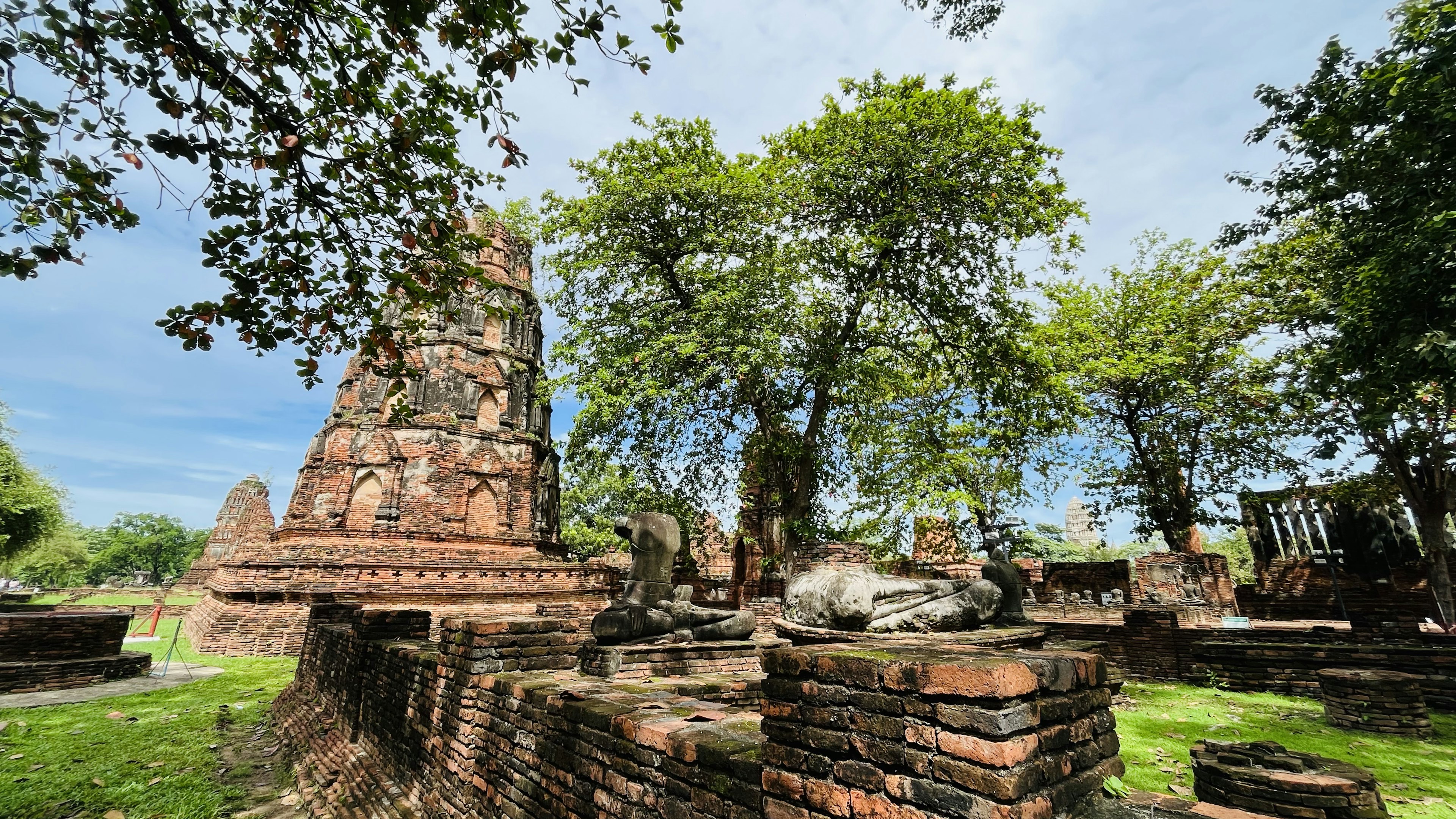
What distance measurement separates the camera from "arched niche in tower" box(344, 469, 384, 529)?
1708 centimetres

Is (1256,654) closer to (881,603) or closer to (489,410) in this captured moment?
(881,603)

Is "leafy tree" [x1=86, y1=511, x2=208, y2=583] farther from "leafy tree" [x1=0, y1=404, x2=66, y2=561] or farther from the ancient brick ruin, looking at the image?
"leafy tree" [x1=0, y1=404, x2=66, y2=561]

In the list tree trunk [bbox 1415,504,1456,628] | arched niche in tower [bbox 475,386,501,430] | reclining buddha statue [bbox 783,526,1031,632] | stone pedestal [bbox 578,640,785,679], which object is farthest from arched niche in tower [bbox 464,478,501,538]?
tree trunk [bbox 1415,504,1456,628]

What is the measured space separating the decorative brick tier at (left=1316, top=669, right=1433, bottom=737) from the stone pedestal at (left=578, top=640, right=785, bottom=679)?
5.93 meters

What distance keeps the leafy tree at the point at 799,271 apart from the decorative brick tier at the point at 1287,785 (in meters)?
7.64

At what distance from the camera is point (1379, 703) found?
6.04 metres

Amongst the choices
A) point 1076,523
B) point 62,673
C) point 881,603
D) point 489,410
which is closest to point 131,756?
point 62,673

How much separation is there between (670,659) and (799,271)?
8.51 metres

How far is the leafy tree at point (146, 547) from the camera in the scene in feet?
197

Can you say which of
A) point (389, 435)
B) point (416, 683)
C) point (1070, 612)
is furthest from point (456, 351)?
point (1070, 612)

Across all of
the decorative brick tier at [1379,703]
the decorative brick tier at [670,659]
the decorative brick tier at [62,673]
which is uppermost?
the decorative brick tier at [670,659]

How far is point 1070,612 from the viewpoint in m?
16.1

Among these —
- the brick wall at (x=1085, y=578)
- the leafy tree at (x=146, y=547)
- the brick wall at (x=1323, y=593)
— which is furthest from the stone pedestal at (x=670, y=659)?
the leafy tree at (x=146, y=547)

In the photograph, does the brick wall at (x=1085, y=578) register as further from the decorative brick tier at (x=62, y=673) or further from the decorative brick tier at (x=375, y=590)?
the decorative brick tier at (x=62, y=673)
